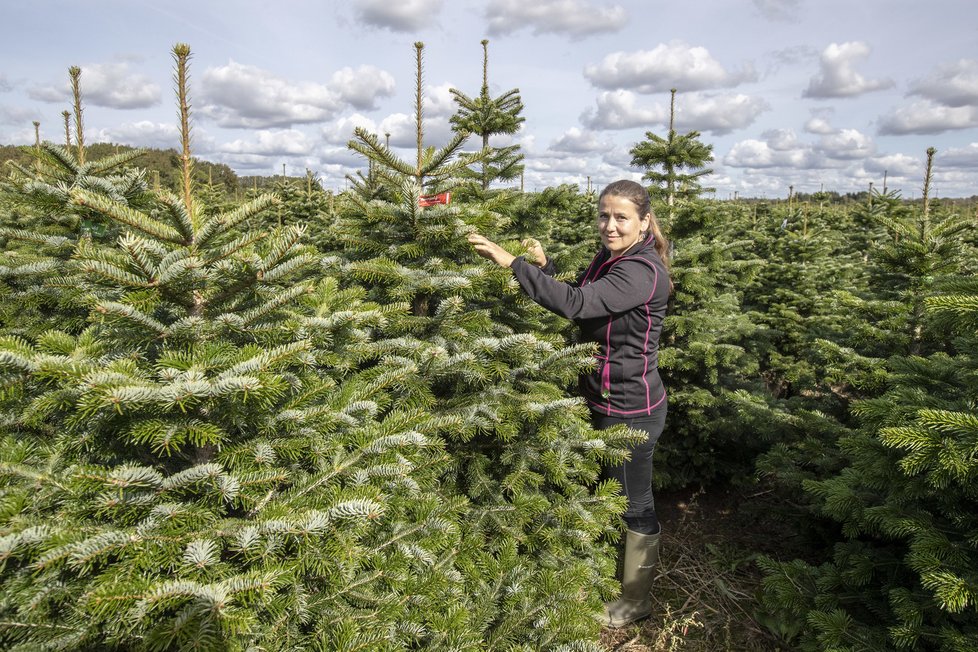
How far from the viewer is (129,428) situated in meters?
1.72

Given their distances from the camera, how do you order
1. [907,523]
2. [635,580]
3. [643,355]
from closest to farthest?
[907,523]
[643,355]
[635,580]

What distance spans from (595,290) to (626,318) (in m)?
0.39

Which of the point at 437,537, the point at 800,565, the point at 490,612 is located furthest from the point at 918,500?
the point at 437,537

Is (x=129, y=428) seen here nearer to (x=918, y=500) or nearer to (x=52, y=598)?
(x=52, y=598)

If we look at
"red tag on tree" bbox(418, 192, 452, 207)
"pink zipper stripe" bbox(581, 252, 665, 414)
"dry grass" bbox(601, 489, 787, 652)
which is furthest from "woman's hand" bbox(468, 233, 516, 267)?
"dry grass" bbox(601, 489, 787, 652)

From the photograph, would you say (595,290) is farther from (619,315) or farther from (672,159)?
(672,159)

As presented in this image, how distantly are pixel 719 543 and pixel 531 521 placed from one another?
2.90m

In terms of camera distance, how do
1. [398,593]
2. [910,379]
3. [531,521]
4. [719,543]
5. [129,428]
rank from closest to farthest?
[129,428]
[398,593]
[531,521]
[910,379]
[719,543]

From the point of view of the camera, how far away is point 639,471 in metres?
3.55

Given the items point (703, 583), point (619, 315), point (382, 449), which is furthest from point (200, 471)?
point (703, 583)

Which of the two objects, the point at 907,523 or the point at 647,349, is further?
the point at 647,349

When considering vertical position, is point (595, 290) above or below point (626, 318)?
above

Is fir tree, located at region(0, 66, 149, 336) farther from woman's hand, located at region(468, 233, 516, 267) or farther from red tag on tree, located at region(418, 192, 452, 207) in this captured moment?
woman's hand, located at region(468, 233, 516, 267)

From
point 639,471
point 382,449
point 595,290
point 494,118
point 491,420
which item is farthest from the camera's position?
point 494,118
